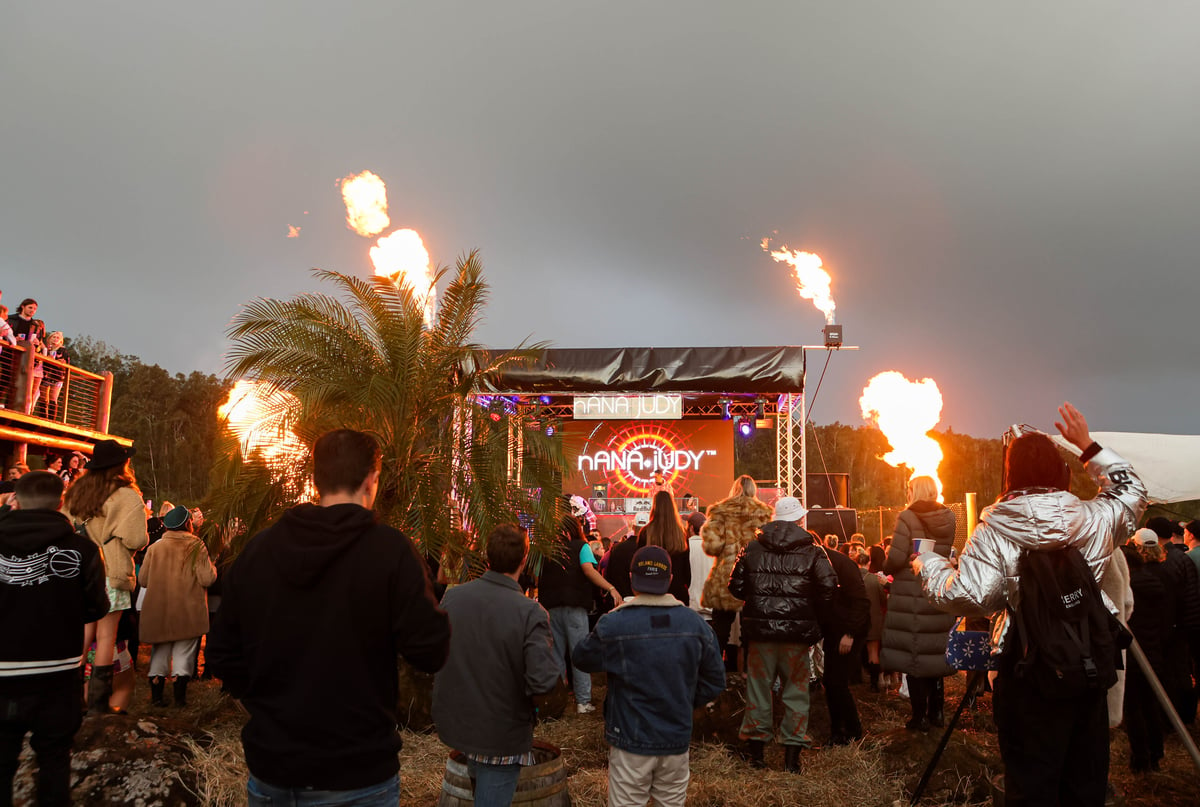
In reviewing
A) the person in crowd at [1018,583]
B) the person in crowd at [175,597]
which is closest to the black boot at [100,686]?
the person in crowd at [175,597]

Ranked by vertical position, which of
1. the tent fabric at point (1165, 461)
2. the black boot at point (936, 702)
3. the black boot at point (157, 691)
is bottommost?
the black boot at point (157, 691)

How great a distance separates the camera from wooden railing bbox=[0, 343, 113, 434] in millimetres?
11898

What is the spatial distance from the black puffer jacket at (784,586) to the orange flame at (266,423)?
429cm

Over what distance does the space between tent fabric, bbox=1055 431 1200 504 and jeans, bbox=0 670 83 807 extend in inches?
369

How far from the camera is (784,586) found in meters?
5.18

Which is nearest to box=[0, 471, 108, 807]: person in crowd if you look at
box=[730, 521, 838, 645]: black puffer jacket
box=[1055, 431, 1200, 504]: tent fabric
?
box=[730, 521, 838, 645]: black puffer jacket

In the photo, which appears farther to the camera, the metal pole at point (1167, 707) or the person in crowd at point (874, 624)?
the person in crowd at point (874, 624)

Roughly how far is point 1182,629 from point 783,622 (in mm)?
3925

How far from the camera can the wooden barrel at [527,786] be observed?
10.9ft

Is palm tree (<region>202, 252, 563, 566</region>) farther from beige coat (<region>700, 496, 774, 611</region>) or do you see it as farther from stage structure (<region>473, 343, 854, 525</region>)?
stage structure (<region>473, 343, 854, 525</region>)

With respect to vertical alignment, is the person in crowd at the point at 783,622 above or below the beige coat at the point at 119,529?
below

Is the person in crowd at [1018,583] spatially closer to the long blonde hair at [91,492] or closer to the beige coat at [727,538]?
the beige coat at [727,538]

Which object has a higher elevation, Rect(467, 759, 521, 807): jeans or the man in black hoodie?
the man in black hoodie

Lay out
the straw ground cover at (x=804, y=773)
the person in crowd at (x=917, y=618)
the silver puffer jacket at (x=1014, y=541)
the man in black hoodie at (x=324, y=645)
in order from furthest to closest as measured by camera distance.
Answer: the person in crowd at (x=917, y=618) → the straw ground cover at (x=804, y=773) → the silver puffer jacket at (x=1014, y=541) → the man in black hoodie at (x=324, y=645)
